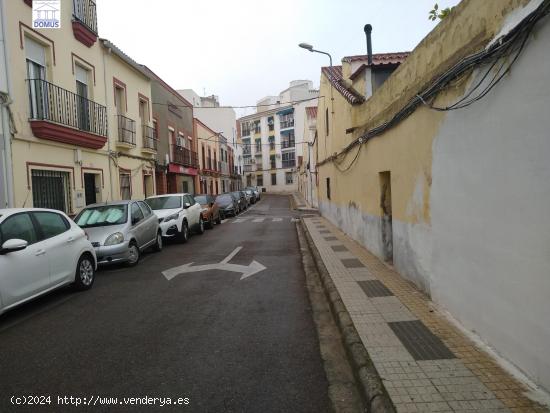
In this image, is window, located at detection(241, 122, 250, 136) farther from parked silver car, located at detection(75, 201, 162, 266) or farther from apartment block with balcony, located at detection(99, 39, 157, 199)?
parked silver car, located at detection(75, 201, 162, 266)

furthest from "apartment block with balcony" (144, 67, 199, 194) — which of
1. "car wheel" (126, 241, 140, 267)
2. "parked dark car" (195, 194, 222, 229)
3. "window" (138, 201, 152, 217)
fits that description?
"car wheel" (126, 241, 140, 267)

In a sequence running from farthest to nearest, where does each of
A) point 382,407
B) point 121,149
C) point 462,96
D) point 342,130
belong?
point 121,149
point 342,130
point 462,96
point 382,407

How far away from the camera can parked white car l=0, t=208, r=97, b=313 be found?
5.42m

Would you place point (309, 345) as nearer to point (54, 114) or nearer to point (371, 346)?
point (371, 346)

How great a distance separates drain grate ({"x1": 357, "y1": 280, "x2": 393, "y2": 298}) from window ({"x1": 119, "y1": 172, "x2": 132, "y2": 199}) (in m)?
12.5

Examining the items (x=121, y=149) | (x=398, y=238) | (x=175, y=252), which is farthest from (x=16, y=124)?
(x=398, y=238)

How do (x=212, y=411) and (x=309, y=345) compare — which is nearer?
(x=212, y=411)

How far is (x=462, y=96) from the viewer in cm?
432

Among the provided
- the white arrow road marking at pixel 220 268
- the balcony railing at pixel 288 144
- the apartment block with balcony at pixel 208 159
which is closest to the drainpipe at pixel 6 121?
the white arrow road marking at pixel 220 268

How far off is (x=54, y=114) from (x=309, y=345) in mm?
10260

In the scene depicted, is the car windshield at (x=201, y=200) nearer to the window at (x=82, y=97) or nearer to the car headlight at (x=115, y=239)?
the window at (x=82, y=97)

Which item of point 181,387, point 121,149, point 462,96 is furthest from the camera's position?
point 121,149

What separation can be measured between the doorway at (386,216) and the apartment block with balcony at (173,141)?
15472 millimetres

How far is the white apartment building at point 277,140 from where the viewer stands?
6556cm
